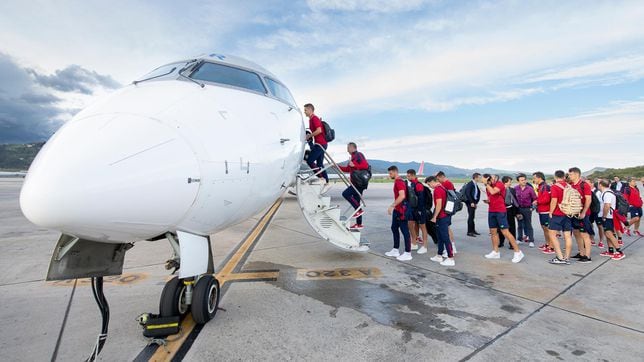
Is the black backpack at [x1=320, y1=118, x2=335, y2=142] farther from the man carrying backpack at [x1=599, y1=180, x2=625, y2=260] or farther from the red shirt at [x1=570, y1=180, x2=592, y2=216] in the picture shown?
the man carrying backpack at [x1=599, y1=180, x2=625, y2=260]

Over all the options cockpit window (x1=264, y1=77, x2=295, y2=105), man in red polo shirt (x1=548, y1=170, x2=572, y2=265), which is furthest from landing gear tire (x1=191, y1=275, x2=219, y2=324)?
man in red polo shirt (x1=548, y1=170, x2=572, y2=265)

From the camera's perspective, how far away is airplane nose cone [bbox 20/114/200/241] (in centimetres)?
230

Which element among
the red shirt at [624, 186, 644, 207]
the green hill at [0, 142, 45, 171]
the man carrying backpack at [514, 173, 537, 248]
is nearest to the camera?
the man carrying backpack at [514, 173, 537, 248]

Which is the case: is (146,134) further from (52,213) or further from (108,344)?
(108,344)

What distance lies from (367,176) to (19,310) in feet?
20.1

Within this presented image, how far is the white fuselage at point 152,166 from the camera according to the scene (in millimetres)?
2324

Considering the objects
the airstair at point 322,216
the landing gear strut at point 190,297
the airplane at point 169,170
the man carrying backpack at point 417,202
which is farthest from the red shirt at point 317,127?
the landing gear strut at point 190,297

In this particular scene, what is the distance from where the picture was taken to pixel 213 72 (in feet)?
13.0

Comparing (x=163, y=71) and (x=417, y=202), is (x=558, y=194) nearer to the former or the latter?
(x=417, y=202)

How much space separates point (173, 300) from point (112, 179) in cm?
201

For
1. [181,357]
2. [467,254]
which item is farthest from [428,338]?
[467,254]

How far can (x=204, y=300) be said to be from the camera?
12.3ft


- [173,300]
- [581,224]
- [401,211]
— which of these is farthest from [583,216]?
[173,300]

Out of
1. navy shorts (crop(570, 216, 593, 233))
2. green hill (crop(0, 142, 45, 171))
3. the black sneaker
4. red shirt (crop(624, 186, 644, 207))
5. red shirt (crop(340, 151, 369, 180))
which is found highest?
green hill (crop(0, 142, 45, 171))
